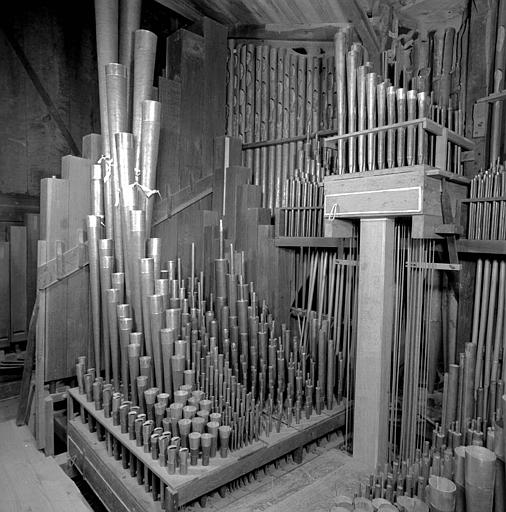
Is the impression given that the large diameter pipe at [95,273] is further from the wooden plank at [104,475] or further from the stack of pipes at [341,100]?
the stack of pipes at [341,100]

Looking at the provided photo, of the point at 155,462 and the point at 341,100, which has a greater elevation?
the point at 341,100

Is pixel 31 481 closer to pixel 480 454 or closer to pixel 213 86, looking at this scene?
pixel 480 454

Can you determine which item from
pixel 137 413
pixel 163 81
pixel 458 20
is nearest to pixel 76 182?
pixel 163 81

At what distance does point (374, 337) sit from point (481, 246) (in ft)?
2.53

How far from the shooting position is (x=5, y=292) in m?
3.97

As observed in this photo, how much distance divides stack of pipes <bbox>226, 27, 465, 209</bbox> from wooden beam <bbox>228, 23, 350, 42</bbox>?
0.37ft

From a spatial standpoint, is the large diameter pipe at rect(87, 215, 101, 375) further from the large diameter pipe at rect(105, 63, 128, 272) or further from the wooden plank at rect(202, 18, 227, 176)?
the wooden plank at rect(202, 18, 227, 176)

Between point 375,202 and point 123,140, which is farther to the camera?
point 123,140

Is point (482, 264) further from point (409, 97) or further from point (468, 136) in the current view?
point (409, 97)

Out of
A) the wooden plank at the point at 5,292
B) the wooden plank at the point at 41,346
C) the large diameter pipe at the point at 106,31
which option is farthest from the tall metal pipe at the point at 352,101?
the wooden plank at the point at 5,292

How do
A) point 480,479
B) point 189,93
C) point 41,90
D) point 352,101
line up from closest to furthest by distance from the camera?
point 480,479
point 352,101
point 189,93
point 41,90

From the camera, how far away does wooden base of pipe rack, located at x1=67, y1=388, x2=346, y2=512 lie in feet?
6.07

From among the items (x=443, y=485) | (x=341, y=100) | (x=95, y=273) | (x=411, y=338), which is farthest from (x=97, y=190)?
(x=443, y=485)

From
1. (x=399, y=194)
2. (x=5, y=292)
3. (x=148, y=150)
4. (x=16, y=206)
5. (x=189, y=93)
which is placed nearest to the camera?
(x=399, y=194)
